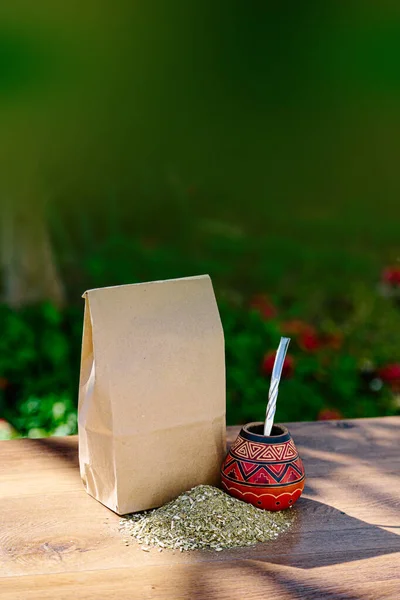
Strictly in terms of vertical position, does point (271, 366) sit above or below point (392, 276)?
below

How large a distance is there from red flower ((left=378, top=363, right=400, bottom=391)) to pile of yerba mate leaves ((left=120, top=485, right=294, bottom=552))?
4.88ft

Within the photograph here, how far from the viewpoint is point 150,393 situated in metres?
1.12

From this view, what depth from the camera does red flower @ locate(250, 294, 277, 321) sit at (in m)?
2.76

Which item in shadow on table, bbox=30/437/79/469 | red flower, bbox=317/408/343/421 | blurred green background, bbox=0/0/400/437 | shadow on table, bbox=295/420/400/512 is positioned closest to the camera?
shadow on table, bbox=295/420/400/512

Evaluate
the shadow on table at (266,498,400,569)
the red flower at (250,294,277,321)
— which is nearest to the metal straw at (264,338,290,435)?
the shadow on table at (266,498,400,569)

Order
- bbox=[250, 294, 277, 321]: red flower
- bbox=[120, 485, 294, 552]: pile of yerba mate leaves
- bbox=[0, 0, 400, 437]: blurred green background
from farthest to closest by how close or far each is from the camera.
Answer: bbox=[0, 0, 400, 437]: blurred green background, bbox=[250, 294, 277, 321]: red flower, bbox=[120, 485, 294, 552]: pile of yerba mate leaves

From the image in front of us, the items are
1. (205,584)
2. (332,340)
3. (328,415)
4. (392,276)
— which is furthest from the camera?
(392,276)

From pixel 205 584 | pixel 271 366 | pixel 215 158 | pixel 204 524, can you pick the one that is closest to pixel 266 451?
pixel 204 524

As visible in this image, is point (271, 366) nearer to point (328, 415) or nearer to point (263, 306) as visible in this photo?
point (328, 415)

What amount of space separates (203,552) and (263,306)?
6.15ft

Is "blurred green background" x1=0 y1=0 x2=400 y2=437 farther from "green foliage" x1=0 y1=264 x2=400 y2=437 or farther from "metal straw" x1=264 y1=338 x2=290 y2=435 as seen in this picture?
"metal straw" x1=264 y1=338 x2=290 y2=435

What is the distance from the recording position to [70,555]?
3.24ft

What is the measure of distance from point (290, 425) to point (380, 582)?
612mm

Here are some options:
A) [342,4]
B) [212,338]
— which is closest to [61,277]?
[342,4]
